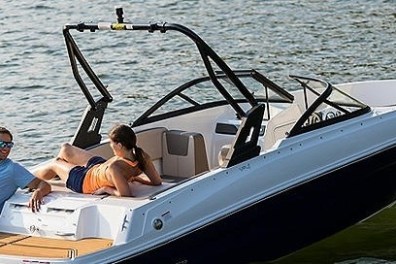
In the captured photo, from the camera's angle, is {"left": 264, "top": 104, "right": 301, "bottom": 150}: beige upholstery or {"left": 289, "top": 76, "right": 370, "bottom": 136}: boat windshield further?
{"left": 264, "top": 104, "right": 301, "bottom": 150}: beige upholstery

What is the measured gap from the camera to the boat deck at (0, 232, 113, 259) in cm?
742

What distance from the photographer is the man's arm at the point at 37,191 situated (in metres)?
7.94

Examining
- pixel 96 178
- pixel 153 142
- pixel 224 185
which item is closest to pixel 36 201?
pixel 96 178

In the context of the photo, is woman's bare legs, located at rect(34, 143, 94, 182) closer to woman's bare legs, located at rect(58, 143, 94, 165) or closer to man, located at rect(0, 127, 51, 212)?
woman's bare legs, located at rect(58, 143, 94, 165)

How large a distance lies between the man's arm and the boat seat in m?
1.34

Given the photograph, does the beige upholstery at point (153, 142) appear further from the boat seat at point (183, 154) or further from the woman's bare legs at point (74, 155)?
the woman's bare legs at point (74, 155)

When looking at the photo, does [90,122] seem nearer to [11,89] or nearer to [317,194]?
[317,194]

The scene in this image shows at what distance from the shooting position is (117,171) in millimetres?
7988

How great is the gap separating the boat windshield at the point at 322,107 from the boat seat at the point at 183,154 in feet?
2.66

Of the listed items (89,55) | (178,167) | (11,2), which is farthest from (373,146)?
(11,2)

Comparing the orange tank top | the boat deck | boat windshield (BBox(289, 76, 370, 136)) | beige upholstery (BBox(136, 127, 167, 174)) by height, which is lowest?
the boat deck

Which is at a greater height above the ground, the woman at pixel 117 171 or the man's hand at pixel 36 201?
the woman at pixel 117 171

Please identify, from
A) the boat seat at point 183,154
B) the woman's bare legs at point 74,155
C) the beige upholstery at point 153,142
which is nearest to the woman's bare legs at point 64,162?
the woman's bare legs at point 74,155

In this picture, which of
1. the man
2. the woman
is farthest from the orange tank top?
the man
